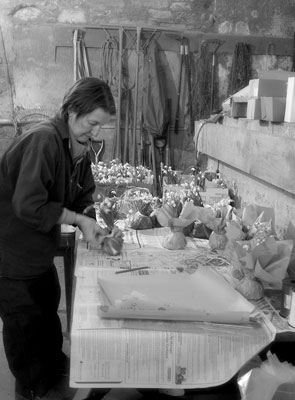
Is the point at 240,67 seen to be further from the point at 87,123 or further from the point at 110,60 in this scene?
the point at 87,123

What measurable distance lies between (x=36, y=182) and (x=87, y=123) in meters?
0.38

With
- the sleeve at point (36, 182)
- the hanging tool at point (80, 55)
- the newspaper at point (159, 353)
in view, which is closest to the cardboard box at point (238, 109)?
the sleeve at point (36, 182)

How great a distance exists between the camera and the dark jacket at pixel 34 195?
1.88 m

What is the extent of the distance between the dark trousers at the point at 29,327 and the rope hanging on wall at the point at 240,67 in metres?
4.89

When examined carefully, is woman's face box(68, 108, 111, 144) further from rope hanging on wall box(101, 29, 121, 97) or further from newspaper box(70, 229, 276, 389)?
rope hanging on wall box(101, 29, 121, 97)

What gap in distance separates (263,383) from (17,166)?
4.13ft

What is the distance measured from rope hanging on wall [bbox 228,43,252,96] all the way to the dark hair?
187 inches

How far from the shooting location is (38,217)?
1.91 meters

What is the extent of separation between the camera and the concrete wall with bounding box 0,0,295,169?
20.6 ft

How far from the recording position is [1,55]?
629 centimetres

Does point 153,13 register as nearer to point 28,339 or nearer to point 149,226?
point 149,226

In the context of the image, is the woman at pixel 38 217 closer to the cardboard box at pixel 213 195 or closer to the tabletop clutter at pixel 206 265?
the tabletop clutter at pixel 206 265

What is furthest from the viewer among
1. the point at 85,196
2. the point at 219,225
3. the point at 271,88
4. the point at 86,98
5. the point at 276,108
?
the point at 271,88

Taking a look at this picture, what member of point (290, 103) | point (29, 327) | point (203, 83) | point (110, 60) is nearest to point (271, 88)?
point (290, 103)
